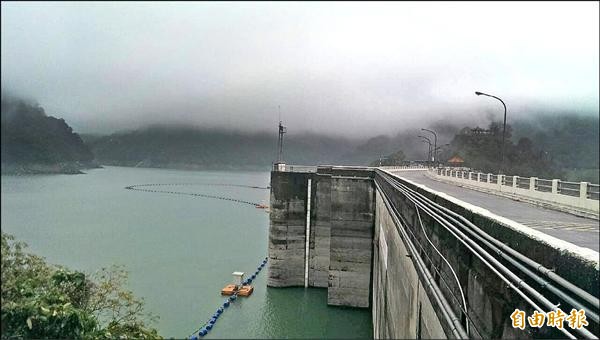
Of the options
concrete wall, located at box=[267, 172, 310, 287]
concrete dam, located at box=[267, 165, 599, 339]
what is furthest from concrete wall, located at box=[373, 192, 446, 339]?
concrete wall, located at box=[267, 172, 310, 287]

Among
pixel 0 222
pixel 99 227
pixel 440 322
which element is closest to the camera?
pixel 0 222

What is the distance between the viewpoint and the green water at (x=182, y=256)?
761 inches

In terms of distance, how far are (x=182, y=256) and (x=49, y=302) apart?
26114 millimetres

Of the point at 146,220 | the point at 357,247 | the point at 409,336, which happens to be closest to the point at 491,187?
the point at 357,247

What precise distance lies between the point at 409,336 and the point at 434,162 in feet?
203

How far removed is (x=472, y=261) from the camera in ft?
15.8

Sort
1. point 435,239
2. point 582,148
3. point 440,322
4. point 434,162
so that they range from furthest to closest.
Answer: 1. point 582,148
2. point 434,162
3. point 435,239
4. point 440,322

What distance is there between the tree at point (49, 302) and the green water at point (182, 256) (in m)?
2.17

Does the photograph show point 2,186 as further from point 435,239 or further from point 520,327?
point 435,239

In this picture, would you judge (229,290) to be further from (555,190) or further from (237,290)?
(555,190)

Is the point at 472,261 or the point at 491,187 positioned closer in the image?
the point at 472,261

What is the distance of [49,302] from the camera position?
9719mm

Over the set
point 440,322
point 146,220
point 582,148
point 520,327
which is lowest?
point 146,220

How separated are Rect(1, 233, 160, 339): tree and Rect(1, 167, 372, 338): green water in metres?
2.17
